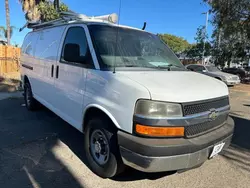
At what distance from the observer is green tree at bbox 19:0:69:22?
12564 millimetres

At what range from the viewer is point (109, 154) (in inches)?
120

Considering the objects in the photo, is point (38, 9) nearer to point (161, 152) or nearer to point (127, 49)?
point (127, 49)

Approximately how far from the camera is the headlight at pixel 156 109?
2.60m

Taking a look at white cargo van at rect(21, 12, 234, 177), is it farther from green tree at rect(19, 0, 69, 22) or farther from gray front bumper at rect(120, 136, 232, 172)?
green tree at rect(19, 0, 69, 22)

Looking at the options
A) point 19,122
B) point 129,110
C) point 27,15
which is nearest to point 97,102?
point 129,110

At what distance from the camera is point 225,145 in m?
3.27

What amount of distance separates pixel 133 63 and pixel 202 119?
4.14 feet

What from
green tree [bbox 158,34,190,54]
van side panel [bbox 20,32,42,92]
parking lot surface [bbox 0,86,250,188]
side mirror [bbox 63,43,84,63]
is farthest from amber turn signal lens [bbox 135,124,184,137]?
green tree [bbox 158,34,190,54]

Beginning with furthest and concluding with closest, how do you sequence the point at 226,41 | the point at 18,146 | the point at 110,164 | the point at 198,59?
the point at 198,59, the point at 226,41, the point at 18,146, the point at 110,164

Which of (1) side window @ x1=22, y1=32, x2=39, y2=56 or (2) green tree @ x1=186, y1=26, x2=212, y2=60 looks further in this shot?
(2) green tree @ x1=186, y1=26, x2=212, y2=60

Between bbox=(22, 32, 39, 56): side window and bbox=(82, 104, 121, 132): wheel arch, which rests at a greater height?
bbox=(22, 32, 39, 56): side window

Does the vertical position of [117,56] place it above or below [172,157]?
above

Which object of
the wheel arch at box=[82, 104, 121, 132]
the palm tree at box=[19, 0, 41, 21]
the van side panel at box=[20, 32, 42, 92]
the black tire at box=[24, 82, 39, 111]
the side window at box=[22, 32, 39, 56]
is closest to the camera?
the wheel arch at box=[82, 104, 121, 132]

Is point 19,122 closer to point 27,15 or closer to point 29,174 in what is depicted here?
point 29,174
